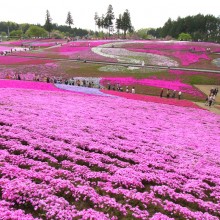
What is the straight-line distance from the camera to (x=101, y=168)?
13.3m

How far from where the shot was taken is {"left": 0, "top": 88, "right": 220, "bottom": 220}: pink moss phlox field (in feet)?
31.2

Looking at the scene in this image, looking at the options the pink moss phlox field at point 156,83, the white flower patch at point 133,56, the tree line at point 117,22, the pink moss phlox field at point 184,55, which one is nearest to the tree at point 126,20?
the tree line at point 117,22

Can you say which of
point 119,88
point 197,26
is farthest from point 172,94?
point 197,26

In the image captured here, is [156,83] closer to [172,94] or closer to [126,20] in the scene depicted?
[172,94]

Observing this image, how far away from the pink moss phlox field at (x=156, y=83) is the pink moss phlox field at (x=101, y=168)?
2652cm

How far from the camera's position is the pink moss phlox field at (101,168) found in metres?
9.52

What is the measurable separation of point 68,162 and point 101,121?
10322 mm

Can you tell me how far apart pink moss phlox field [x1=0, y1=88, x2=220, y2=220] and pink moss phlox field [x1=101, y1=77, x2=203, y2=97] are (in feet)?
87.0

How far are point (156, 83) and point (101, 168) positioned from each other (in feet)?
139

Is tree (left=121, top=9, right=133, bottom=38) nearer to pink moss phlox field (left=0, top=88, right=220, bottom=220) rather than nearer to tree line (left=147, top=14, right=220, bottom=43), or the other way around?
tree line (left=147, top=14, right=220, bottom=43)

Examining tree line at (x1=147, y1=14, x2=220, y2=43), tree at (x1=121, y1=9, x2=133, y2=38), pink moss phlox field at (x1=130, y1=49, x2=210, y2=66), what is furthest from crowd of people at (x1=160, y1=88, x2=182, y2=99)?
tree line at (x1=147, y1=14, x2=220, y2=43)

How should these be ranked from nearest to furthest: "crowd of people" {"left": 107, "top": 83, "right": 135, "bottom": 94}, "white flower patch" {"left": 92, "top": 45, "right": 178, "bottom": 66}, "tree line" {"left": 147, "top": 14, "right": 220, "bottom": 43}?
"crowd of people" {"left": 107, "top": 83, "right": 135, "bottom": 94} < "white flower patch" {"left": 92, "top": 45, "right": 178, "bottom": 66} < "tree line" {"left": 147, "top": 14, "right": 220, "bottom": 43}

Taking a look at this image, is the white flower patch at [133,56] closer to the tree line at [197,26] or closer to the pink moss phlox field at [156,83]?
the pink moss phlox field at [156,83]

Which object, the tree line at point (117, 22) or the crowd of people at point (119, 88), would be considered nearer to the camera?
the crowd of people at point (119, 88)
